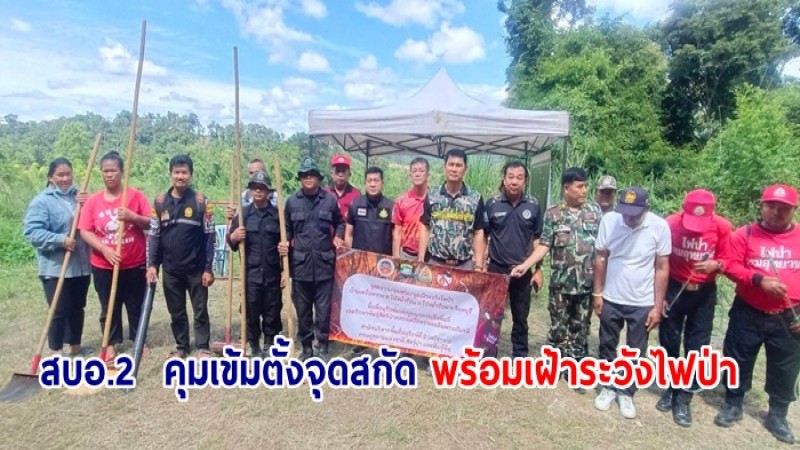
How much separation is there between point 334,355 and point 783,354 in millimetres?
3368

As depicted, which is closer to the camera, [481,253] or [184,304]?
[481,253]

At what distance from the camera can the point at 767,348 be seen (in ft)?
11.0

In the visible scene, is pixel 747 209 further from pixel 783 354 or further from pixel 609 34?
pixel 609 34

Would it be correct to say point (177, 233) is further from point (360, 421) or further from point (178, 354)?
point (360, 421)

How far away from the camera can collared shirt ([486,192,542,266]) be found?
392 centimetres

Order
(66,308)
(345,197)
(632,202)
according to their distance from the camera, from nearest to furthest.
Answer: (632,202) → (66,308) → (345,197)

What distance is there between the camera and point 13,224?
31.9 ft

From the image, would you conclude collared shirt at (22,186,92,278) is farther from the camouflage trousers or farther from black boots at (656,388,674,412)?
black boots at (656,388,674,412)

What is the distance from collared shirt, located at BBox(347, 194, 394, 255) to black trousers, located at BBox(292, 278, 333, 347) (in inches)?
20.3

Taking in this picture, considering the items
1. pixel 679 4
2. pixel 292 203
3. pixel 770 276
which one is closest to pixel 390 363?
pixel 292 203

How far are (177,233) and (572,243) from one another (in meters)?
3.11

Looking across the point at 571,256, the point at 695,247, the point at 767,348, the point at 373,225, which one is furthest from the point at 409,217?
the point at 767,348

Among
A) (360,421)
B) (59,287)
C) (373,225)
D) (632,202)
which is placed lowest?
(360,421)

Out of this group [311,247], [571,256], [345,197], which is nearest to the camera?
[571,256]
